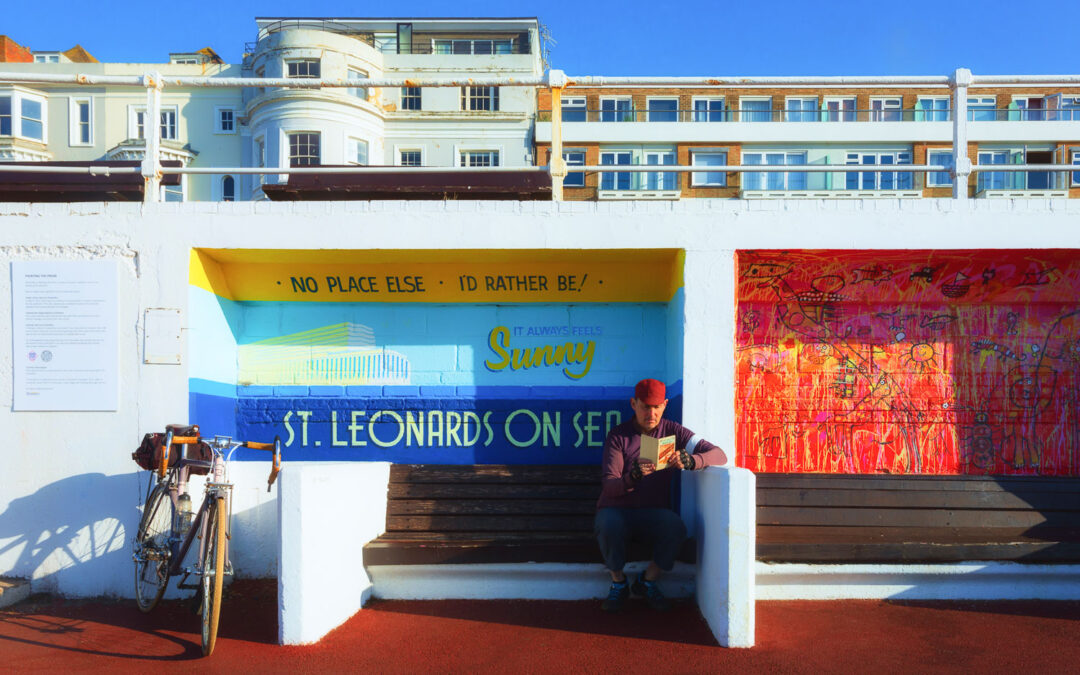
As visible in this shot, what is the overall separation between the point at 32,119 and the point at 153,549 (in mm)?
37462

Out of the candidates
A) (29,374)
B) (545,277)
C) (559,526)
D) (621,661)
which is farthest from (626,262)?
(29,374)

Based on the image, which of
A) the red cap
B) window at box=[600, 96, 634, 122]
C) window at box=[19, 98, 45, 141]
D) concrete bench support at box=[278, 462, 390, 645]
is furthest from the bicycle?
window at box=[19, 98, 45, 141]

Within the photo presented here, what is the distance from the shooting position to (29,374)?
6.13 metres

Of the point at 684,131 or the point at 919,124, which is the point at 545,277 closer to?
the point at 684,131

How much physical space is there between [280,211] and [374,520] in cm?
240

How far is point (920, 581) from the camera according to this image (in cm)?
560

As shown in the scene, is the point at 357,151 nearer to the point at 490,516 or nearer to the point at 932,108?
the point at 932,108

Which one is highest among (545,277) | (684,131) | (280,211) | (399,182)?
(684,131)

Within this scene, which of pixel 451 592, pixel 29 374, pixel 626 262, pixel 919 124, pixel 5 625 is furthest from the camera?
pixel 919 124

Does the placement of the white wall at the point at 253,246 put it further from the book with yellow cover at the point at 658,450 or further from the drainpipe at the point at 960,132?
the book with yellow cover at the point at 658,450

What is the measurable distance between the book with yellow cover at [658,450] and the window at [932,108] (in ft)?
119

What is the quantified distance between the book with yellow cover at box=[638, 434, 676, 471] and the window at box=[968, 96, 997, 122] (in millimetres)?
35843

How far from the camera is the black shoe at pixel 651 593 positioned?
5.39 metres

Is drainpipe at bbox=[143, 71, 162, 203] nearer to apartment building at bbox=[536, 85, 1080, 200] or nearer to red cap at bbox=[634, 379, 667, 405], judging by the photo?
red cap at bbox=[634, 379, 667, 405]
